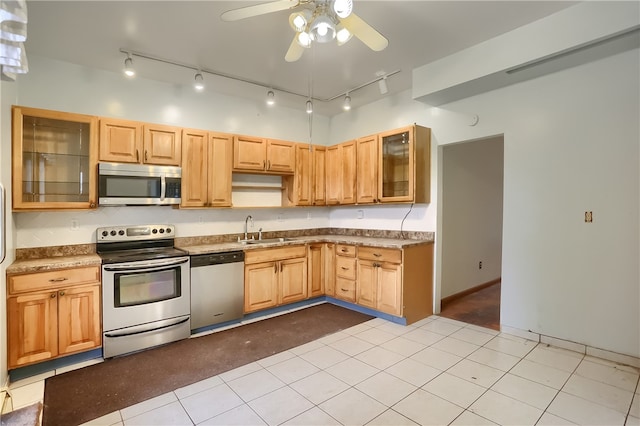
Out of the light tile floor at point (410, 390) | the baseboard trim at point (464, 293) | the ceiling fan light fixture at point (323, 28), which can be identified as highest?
the ceiling fan light fixture at point (323, 28)

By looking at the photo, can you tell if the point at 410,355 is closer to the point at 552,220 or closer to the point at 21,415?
the point at 552,220

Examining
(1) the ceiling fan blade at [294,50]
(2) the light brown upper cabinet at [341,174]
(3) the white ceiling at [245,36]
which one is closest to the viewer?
(1) the ceiling fan blade at [294,50]

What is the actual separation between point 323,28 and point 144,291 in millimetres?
2866

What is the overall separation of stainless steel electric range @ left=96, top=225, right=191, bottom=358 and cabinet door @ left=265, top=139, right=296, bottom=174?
1.69 m

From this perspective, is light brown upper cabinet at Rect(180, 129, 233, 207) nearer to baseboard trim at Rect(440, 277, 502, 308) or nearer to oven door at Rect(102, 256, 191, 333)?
oven door at Rect(102, 256, 191, 333)

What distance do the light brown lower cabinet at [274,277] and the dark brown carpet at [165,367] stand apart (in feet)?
0.94

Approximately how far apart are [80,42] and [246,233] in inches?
106

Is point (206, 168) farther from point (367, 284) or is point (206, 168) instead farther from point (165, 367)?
point (367, 284)

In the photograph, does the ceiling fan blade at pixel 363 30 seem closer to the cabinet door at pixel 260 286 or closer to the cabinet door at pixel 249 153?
the cabinet door at pixel 249 153

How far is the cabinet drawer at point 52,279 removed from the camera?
259 cm

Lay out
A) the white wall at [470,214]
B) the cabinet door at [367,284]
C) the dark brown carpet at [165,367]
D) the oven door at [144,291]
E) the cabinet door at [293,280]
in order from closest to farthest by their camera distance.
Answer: the dark brown carpet at [165,367]
the oven door at [144,291]
the cabinet door at [367,284]
the cabinet door at [293,280]
the white wall at [470,214]

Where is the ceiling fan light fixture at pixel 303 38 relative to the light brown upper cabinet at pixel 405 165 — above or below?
above

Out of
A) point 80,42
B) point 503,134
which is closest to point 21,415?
point 80,42

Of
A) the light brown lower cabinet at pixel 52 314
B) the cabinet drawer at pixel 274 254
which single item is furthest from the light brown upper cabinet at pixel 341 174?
the light brown lower cabinet at pixel 52 314
